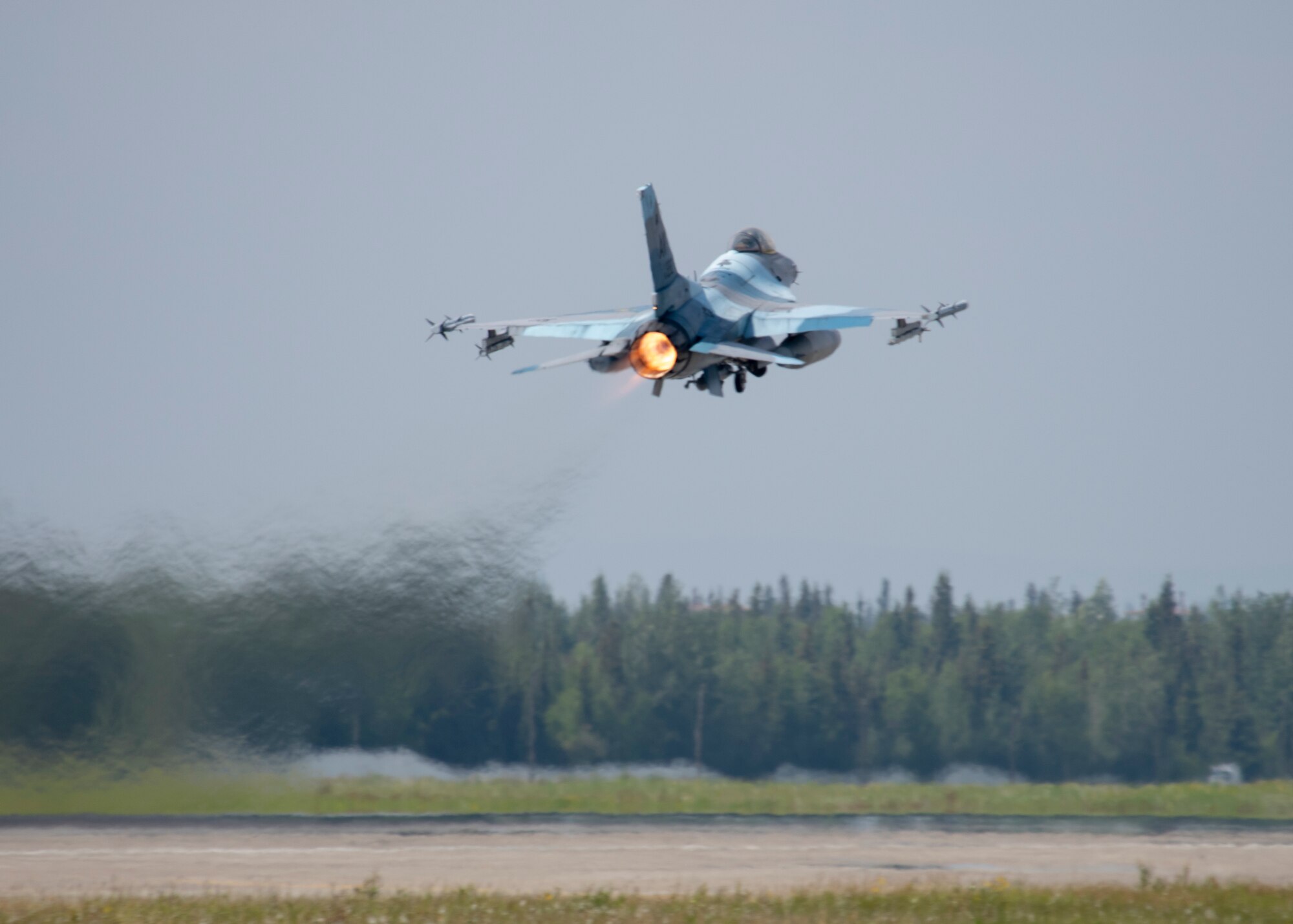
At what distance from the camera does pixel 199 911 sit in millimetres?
20453

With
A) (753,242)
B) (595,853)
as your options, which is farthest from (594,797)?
(753,242)

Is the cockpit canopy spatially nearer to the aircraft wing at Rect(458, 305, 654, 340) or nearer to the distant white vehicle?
the aircraft wing at Rect(458, 305, 654, 340)

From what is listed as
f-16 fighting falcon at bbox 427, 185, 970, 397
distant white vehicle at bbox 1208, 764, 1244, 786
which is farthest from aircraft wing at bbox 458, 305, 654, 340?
distant white vehicle at bbox 1208, 764, 1244, 786

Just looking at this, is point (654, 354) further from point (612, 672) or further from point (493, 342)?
point (612, 672)

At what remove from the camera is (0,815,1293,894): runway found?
25.4 m

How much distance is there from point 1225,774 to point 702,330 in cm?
4043

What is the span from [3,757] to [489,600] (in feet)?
34.2

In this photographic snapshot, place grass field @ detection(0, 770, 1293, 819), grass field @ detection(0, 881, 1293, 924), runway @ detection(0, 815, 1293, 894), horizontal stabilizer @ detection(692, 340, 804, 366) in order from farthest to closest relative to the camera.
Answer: grass field @ detection(0, 770, 1293, 819), runway @ detection(0, 815, 1293, 894), horizontal stabilizer @ detection(692, 340, 804, 366), grass field @ detection(0, 881, 1293, 924)

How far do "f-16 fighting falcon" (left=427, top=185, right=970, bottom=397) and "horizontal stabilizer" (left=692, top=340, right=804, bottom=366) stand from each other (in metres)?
0.03

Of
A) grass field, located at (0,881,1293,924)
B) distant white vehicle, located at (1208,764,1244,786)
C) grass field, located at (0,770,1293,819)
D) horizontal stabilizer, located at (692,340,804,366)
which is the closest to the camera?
grass field, located at (0,881,1293,924)

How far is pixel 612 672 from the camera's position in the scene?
5138cm

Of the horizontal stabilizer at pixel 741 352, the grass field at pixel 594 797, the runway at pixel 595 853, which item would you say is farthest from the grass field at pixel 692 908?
the horizontal stabilizer at pixel 741 352

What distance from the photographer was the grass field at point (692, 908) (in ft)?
66.0

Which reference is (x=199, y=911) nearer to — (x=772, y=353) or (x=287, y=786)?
(x=287, y=786)
